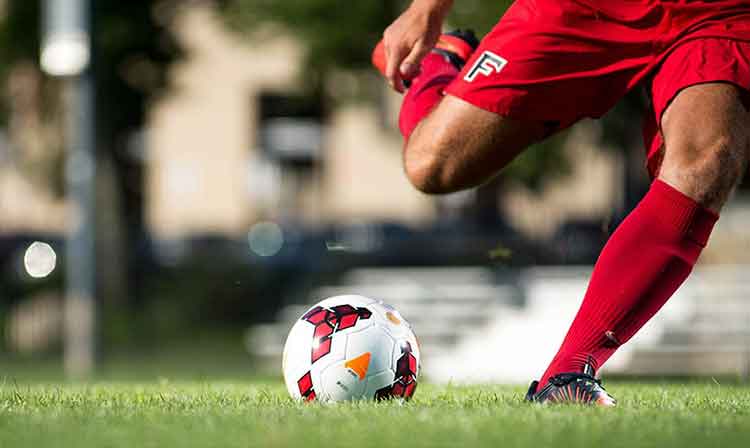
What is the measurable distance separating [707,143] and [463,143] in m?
0.88

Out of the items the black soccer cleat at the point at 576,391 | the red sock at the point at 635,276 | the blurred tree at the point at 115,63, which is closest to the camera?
the black soccer cleat at the point at 576,391

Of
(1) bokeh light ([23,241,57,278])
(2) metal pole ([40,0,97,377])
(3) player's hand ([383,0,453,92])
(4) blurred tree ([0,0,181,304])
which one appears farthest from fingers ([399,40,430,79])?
(1) bokeh light ([23,241,57,278])

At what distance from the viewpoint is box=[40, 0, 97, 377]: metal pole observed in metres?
18.2

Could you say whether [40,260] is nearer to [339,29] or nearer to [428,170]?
[339,29]

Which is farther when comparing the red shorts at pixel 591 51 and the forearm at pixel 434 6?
the forearm at pixel 434 6

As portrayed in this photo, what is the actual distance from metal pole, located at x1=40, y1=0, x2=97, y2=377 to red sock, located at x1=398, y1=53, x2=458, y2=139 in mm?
13110

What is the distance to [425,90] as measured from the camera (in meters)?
5.29

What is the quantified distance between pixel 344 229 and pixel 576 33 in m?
31.2

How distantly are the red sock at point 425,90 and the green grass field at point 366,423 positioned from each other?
1044mm

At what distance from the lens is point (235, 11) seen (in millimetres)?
20266

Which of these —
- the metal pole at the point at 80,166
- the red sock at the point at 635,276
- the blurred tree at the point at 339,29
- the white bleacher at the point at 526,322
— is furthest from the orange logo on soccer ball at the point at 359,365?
the metal pole at the point at 80,166

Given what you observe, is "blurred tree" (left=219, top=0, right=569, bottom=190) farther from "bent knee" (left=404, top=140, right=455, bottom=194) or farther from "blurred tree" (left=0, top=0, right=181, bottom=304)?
"bent knee" (left=404, top=140, right=455, bottom=194)

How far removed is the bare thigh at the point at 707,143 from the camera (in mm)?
4402

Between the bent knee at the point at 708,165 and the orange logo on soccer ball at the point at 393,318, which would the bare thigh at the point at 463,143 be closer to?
the orange logo on soccer ball at the point at 393,318
